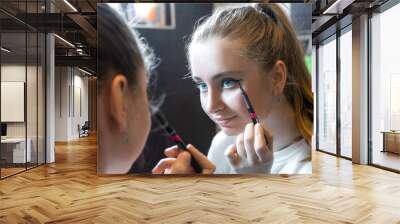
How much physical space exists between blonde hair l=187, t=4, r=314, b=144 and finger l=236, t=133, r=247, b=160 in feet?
3.22

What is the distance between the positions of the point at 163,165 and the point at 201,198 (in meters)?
1.57

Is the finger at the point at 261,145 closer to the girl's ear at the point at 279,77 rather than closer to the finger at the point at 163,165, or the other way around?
the girl's ear at the point at 279,77

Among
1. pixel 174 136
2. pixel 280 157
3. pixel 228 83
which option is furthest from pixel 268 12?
pixel 174 136

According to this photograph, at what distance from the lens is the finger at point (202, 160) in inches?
250

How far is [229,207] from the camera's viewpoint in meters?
4.48

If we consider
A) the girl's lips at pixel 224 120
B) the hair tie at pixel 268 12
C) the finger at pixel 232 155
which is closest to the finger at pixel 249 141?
the finger at pixel 232 155

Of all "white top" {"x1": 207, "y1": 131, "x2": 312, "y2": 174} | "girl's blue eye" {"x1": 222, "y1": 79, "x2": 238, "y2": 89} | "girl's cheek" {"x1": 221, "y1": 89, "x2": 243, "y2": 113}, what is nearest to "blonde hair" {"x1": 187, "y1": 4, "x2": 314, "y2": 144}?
"white top" {"x1": 207, "y1": 131, "x2": 312, "y2": 174}

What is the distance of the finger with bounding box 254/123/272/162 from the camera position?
623cm

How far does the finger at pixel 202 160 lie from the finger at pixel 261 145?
0.78m

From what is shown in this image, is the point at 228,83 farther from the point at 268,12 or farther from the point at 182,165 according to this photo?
the point at 182,165

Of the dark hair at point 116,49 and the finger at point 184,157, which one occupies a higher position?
the dark hair at point 116,49

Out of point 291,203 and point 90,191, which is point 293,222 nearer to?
point 291,203

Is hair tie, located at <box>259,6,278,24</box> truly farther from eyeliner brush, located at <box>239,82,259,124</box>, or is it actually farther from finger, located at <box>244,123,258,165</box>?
finger, located at <box>244,123,258,165</box>

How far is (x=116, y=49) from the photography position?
20.8 ft
